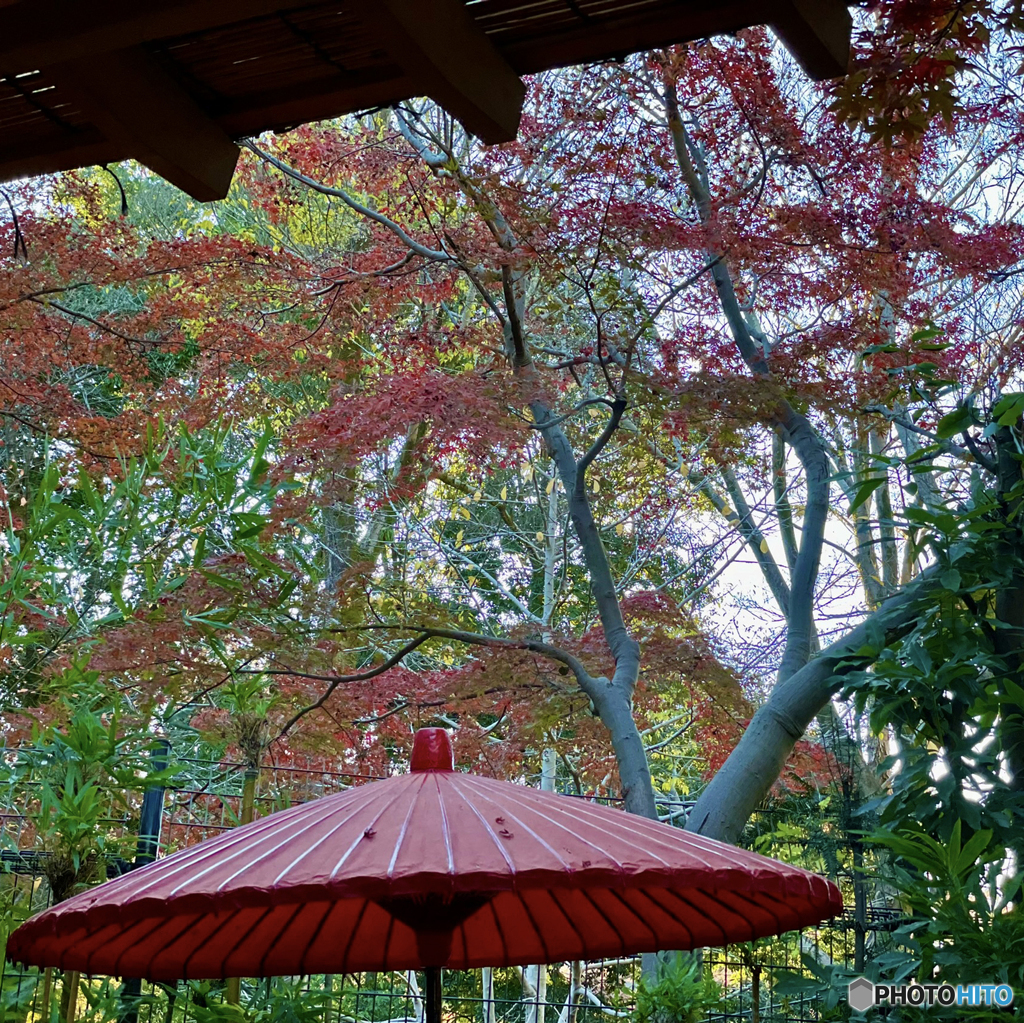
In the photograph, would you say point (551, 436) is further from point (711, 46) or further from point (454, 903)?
point (454, 903)

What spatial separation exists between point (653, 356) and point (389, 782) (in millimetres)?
4506

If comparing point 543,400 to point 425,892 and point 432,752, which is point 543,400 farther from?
point 425,892

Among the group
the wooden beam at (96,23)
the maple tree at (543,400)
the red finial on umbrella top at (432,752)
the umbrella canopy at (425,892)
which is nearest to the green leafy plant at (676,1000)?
the umbrella canopy at (425,892)

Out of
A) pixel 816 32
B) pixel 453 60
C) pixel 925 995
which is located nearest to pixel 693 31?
pixel 816 32

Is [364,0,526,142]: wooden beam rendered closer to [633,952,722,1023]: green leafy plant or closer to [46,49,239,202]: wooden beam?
[46,49,239,202]: wooden beam

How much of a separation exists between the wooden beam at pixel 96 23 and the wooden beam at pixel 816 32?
0.67 meters

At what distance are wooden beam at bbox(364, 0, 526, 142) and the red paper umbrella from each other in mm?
1100

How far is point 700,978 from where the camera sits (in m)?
3.30

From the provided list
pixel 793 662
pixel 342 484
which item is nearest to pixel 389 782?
pixel 793 662

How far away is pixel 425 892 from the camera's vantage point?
1.37 m

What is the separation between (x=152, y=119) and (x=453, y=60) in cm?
51

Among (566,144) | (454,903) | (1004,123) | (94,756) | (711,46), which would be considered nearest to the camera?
(454,903)

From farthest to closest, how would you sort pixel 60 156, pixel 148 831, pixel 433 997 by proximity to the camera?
pixel 148 831 < pixel 433 997 < pixel 60 156

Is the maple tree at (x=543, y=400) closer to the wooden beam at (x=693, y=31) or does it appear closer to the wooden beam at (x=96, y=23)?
the wooden beam at (x=96, y=23)
